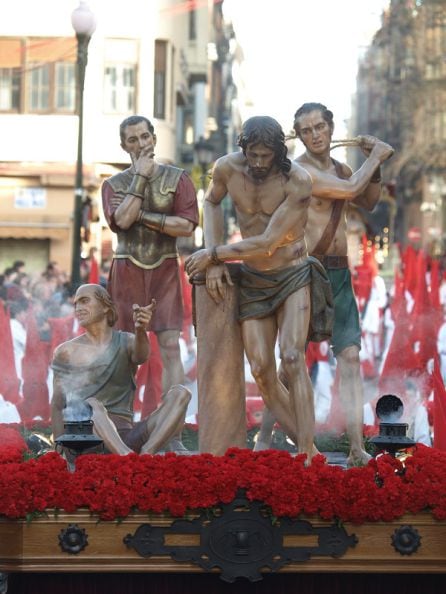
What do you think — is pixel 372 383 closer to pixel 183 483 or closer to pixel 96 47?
pixel 183 483

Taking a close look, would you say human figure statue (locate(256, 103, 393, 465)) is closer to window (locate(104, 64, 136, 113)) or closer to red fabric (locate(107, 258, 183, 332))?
red fabric (locate(107, 258, 183, 332))

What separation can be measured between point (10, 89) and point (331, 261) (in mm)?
32551

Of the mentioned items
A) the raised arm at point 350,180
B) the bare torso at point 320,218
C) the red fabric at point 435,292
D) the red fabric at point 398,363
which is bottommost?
the red fabric at point 398,363

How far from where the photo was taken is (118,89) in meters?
41.7

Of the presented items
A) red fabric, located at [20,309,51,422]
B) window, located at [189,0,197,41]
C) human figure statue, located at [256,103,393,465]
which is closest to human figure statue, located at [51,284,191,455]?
human figure statue, located at [256,103,393,465]

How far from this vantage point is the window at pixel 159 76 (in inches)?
1743

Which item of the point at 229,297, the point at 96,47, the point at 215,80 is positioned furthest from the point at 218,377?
the point at 215,80

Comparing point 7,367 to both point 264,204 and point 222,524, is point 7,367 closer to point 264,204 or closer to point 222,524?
point 264,204

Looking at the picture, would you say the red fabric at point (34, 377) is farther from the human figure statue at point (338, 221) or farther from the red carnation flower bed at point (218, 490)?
the red carnation flower bed at point (218, 490)

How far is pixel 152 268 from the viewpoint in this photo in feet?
38.2

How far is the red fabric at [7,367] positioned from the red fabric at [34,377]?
9 cm

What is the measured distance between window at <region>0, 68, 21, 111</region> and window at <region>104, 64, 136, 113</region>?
253 centimetres

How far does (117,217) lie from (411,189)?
86495 millimetres

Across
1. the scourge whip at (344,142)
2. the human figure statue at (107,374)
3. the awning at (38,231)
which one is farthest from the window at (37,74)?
the human figure statue at (107,374)
